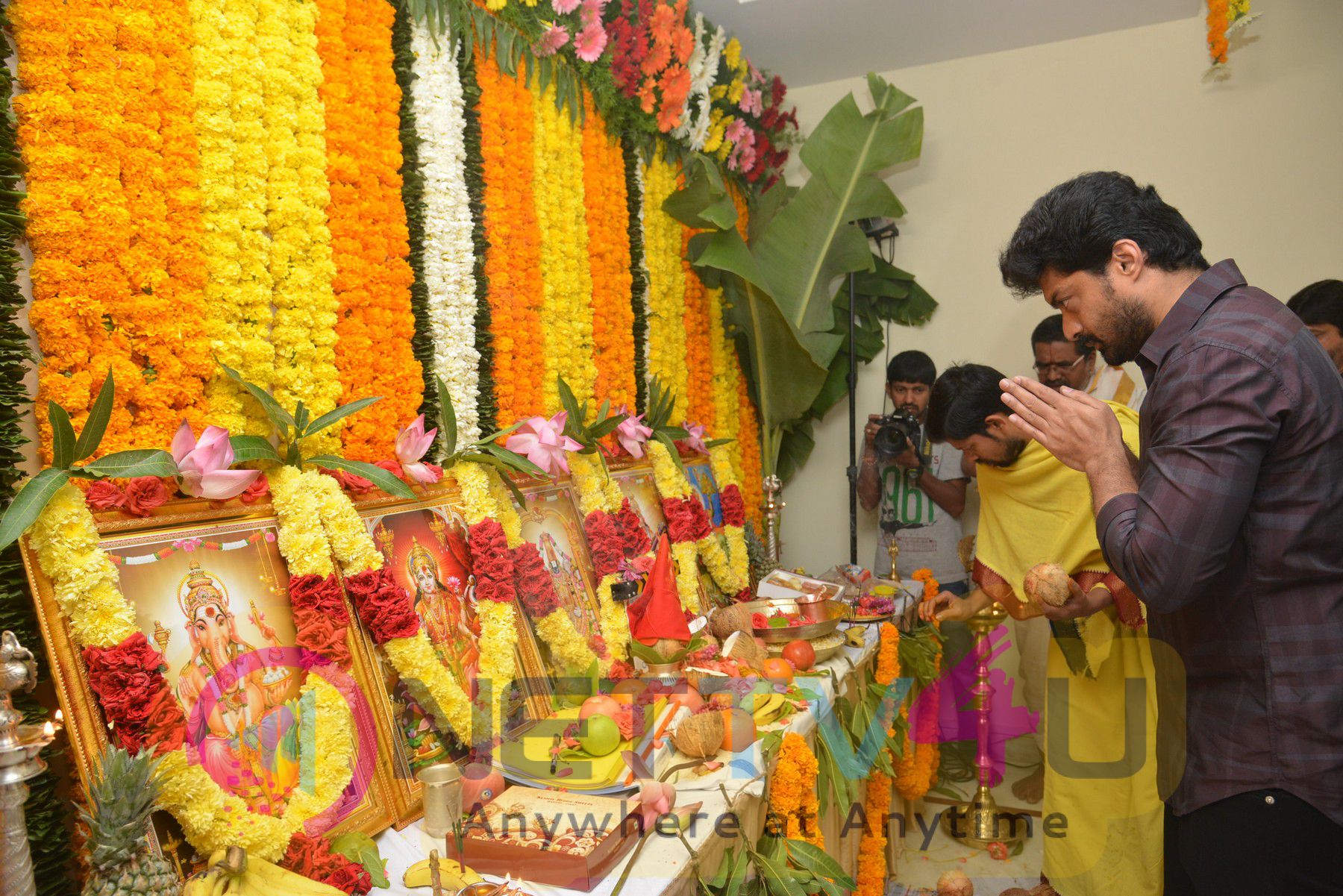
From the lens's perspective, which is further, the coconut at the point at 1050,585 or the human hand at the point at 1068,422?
the coconut at the point at 1050,585

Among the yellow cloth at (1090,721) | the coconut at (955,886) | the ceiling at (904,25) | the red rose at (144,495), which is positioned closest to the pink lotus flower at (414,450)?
the red rose at (144,495)

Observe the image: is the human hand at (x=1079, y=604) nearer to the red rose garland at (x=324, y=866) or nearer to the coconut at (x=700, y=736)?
the coconut at (x=700, y=736)

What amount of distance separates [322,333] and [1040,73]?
14.1ft

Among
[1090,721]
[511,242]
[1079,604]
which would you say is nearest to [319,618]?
[511,242]

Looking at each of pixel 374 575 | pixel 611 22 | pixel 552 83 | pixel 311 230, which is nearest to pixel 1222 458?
pixel 374 575

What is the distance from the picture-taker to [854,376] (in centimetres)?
476

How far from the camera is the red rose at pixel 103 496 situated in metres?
1.42

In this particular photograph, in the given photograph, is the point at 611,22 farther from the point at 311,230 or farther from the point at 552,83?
the point at 311,230

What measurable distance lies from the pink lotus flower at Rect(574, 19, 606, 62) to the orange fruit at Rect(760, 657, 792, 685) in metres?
2.20

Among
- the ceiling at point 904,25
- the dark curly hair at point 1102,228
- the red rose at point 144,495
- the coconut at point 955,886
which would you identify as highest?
the ceiling at point 904,25

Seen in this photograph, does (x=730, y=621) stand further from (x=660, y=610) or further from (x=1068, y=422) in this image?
(x=1068, y=422)

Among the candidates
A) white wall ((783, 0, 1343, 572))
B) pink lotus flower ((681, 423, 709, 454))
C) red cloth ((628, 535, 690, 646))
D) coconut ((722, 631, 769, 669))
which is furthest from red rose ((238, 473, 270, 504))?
white wall ((783, 0, 1343, 572))

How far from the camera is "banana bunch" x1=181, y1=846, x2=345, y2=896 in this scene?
1282 millimetres

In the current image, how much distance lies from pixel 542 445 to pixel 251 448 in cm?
95
